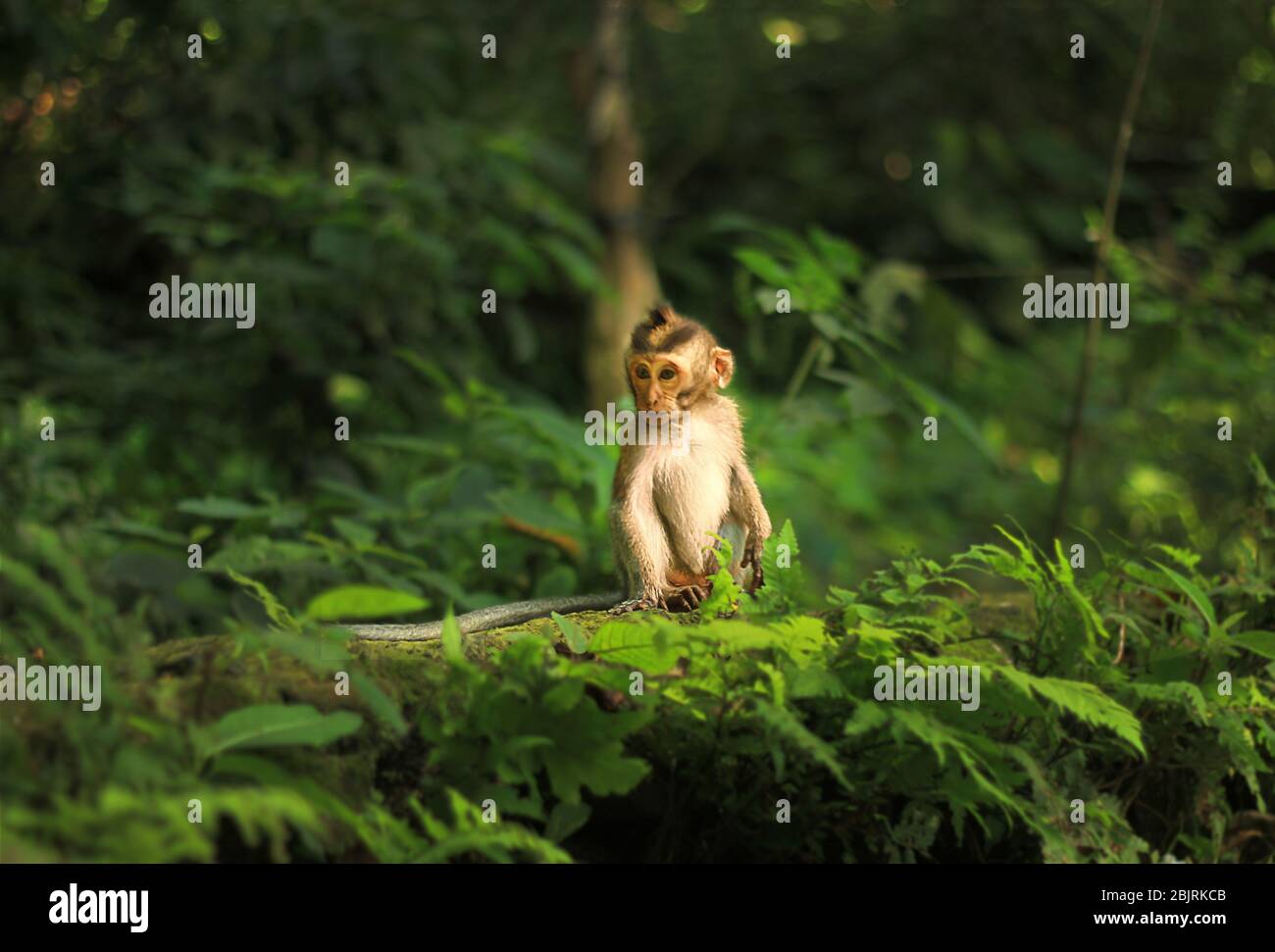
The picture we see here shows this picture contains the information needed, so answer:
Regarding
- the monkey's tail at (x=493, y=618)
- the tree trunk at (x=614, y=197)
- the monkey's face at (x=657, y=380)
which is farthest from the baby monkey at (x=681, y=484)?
the tree trunk at (x=614, y=197)

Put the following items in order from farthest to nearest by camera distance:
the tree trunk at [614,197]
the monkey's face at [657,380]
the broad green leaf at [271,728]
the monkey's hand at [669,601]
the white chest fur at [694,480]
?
the tree trunk at [614,197]
the white chest fur at [694,480]
the monkey's hand at [669,601]
the monkey's face at [657,380]
the broad green leaf at [271,728]

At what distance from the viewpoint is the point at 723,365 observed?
5.25 m

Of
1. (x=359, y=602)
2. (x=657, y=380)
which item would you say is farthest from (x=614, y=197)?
(x=359, y=602)

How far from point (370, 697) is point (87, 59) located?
26.0 feet

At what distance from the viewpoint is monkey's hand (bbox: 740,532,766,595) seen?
512cm

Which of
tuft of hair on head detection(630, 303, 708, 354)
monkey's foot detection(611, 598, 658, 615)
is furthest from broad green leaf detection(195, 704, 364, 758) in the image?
tuft of hair on head detection(630, 303, 708, 354)

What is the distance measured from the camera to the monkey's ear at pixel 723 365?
515 centimetres

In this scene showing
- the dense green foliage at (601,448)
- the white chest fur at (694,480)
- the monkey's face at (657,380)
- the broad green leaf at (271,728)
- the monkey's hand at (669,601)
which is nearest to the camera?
the broad green leaf at (271,728)

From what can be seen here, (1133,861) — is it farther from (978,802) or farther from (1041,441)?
(1041,441)

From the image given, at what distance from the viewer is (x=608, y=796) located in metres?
4.38

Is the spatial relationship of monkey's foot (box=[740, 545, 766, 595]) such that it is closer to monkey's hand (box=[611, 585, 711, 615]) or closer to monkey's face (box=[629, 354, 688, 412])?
monkey's hand (box=[611, 585, 711, 615])

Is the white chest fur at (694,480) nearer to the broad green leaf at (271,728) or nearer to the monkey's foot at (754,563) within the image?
the monkey's foot at (754,563)

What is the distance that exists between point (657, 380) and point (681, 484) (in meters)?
0.47

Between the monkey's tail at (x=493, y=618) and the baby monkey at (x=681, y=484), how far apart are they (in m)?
0.28
